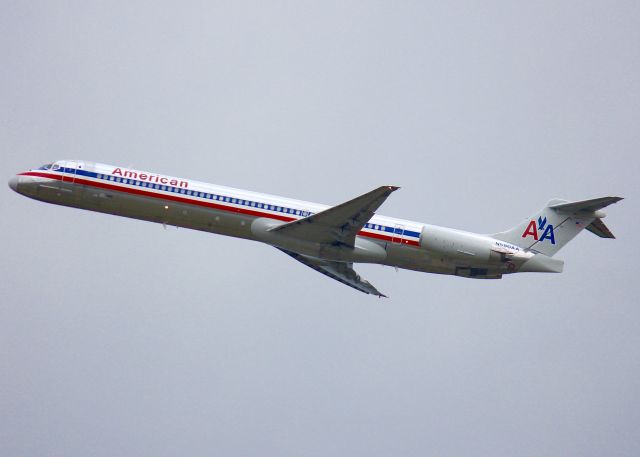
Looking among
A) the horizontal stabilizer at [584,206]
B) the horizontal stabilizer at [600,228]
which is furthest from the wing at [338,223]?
the horizontal stabilizer at [600,228]

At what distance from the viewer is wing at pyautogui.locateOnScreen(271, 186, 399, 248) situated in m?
39.0

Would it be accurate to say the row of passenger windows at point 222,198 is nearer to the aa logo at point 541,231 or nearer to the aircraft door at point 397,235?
the aircraft door at point 397,235

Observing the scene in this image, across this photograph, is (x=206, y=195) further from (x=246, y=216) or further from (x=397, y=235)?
(x=397, y=235)

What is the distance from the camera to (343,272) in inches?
1858

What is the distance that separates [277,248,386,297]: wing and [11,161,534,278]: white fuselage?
4730 mm

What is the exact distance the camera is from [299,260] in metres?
47.2

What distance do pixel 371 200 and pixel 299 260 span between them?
970 cm

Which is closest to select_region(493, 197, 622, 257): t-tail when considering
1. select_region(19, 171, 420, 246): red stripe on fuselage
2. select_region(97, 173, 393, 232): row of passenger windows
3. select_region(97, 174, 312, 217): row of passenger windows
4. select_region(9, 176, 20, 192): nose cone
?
select_region(19, 171, 420, 246): red stripe on fuselage

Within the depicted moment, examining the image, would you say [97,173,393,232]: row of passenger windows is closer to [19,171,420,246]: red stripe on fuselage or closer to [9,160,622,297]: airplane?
[9,160,622,297]: airplane

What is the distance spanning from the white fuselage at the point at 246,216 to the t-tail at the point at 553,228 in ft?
3.52

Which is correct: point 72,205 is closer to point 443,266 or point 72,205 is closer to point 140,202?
point 140,202

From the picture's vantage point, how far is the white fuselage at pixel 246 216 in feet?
136

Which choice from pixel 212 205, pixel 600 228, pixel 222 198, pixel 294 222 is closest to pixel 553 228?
pixel 600 228

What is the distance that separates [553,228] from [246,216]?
15.7m
